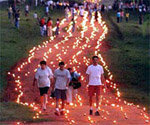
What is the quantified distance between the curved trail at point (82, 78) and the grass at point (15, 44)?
17.3 inches

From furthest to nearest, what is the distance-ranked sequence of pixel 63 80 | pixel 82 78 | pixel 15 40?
pixel 15 40 → pixel 82 78 → pixel 63 80

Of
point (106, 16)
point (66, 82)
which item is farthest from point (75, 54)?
point (106, 16)

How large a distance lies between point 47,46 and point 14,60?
632cm

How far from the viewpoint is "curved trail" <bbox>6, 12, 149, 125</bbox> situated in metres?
15.4

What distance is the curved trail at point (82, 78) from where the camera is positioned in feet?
50.4

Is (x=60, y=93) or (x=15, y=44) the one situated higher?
(x=60, y=93)

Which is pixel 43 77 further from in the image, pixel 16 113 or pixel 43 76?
pixel 16 113

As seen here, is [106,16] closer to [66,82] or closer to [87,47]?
[87,47]

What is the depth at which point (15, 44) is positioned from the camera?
35.3 m

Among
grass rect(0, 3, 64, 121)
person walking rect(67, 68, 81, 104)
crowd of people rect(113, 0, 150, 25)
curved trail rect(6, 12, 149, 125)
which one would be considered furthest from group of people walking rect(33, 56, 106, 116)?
crowd of people rect(113, 0, 150, 25)

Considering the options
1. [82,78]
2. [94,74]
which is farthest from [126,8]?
[94,74]

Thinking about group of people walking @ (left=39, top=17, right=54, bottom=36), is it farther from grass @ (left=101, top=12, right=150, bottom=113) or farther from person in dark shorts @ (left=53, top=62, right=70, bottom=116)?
person in dark shorts @ (left=53, top=62, right=70, bottom=116)

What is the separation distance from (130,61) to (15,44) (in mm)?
8855

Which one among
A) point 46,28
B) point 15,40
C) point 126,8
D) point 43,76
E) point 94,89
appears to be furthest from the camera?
point 126,8
